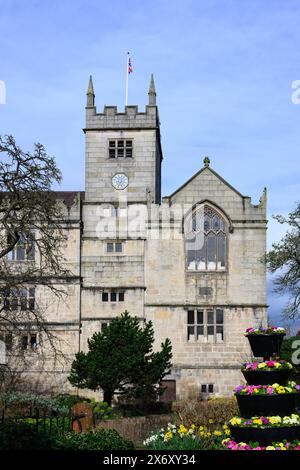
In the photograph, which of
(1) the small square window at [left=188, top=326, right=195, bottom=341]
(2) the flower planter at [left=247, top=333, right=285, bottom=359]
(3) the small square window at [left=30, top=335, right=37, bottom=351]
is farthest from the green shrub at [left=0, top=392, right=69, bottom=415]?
(2) the flower planter at [left=247, top=333, right=285, bottom=359]

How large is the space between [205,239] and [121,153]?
6.67 metres

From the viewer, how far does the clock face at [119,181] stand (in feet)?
→ 138

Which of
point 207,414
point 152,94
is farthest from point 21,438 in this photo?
point 152,94

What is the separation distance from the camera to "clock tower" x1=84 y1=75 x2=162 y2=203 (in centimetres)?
4200

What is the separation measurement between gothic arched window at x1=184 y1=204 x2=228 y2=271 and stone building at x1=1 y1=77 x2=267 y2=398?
0.17 ft

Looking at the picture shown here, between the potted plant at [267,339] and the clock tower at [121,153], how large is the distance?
78.9 ft

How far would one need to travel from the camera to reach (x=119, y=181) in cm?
4219

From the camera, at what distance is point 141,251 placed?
1602 inches

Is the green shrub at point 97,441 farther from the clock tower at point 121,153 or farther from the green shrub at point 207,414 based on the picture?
the clock tower at point 121,153

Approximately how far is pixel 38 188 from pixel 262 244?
19.0m

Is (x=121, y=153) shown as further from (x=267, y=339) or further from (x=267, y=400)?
(x=267, y=400)

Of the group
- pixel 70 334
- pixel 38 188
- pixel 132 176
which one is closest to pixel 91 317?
pixel 70 334

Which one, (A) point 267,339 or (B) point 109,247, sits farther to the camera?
(B) point 109,247

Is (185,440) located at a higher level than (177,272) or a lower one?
lower
